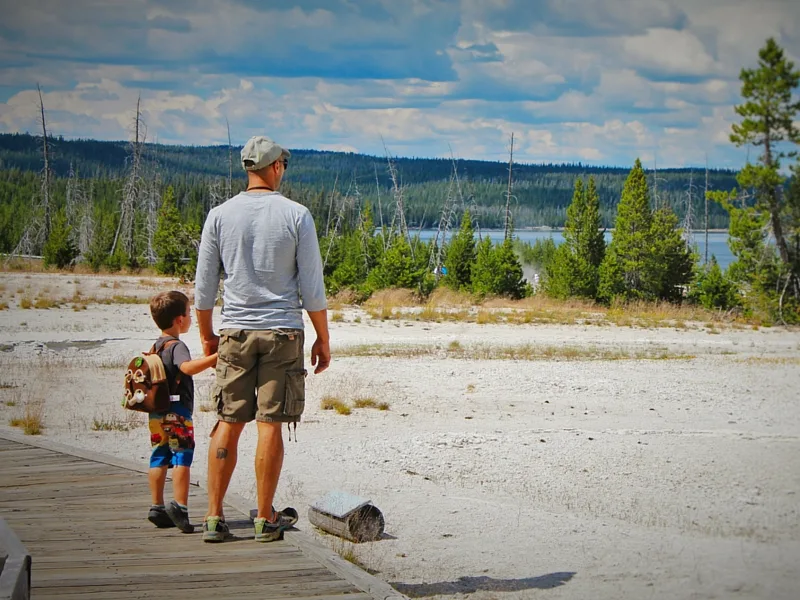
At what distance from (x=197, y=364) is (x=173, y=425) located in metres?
0.45

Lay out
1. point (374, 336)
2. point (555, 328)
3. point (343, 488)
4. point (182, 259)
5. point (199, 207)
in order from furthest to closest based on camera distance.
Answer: point (199, 207), point (182, 259), point (555, 328), point (374, 336), point (343, 488)

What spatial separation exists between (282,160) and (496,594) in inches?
97.8

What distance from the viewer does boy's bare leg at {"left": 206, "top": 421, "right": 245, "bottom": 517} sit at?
4117mm

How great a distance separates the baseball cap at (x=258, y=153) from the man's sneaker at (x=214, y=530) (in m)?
1.54

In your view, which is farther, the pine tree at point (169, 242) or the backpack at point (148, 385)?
the pine tree at point (169, 242)

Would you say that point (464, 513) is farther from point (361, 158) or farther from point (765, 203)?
point (361, 158)

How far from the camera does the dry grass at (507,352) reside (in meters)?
17.8

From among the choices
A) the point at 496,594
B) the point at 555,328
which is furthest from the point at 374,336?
the point at 496,594

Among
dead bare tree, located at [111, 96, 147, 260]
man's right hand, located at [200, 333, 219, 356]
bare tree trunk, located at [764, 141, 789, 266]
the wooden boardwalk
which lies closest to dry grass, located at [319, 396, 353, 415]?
the wooden boardwalk

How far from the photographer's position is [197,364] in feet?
13.7

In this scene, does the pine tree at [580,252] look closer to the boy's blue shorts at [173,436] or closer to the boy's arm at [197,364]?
the boy's blue shorts at [173,436]

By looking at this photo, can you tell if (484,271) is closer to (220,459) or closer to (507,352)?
(507,352)

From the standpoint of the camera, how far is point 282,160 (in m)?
4.17

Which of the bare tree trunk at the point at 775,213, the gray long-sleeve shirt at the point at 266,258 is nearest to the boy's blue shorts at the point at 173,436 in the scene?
the gray long-sleeve shirt at the point at 266,258
